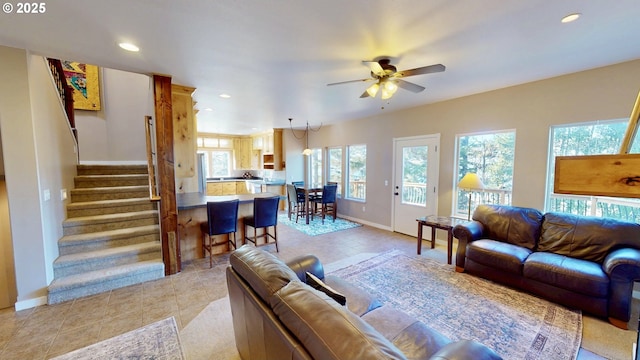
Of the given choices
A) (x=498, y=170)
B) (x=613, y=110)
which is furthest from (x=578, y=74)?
(x=498, y=170)

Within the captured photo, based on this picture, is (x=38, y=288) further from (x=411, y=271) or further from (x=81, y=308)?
(x=411, y=271)

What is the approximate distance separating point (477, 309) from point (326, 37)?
9.88ft

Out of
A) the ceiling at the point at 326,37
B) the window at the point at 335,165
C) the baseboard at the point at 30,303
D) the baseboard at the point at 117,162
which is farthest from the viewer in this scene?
the window at the point at 335,165

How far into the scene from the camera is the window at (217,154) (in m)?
9.02

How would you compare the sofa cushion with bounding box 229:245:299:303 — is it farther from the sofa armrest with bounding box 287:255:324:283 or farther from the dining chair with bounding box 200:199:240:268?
the dining chair with bounding box 200:199:240:268

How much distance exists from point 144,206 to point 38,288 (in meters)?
1.48

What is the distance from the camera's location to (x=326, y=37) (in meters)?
2.22

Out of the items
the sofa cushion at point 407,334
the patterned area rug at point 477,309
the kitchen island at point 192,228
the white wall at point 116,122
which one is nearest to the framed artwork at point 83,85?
the white wall at point 116,122

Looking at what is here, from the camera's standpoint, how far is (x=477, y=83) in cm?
352

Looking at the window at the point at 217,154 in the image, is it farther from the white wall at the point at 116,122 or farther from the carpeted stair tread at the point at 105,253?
the carpeted stair tread at the point at 105,253

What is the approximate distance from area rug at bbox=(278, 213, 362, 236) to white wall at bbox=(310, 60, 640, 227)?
2.99 ft

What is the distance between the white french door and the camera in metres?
4.70

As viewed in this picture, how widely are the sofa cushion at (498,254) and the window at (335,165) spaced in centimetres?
409

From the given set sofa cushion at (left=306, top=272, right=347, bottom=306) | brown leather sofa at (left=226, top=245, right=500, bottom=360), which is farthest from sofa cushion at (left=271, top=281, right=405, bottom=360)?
sofa cushion at (left=306, top=272, right=347, bottom=306)
